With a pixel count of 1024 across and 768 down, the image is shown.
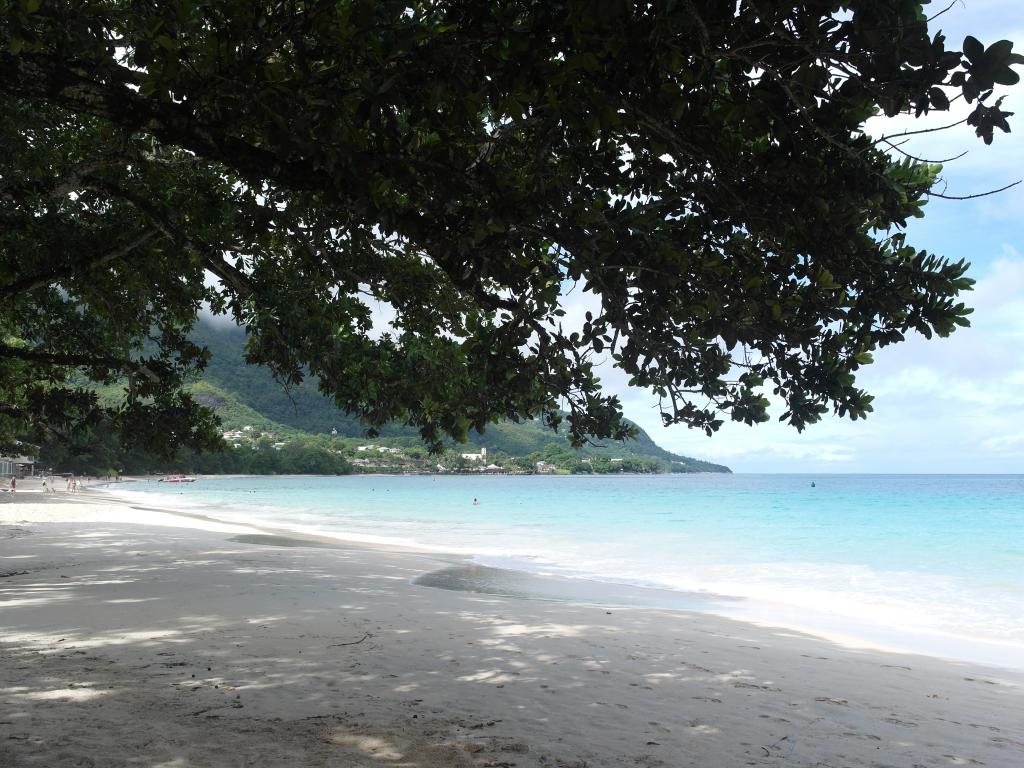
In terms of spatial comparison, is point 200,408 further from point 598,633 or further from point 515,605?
point 598,633

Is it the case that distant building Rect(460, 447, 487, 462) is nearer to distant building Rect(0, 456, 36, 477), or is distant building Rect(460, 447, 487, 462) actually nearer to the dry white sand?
distant building Rect(0, 456, 36, 477)

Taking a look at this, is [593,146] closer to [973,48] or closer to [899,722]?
[973,48]

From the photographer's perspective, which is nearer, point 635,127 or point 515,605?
point 635,127

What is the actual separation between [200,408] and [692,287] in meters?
7.64

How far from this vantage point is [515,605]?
9453 mm

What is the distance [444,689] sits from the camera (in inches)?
182

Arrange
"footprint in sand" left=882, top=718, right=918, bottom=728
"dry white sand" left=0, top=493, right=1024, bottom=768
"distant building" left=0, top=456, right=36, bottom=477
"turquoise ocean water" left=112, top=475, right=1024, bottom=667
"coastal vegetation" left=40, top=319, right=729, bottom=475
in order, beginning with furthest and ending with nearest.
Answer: "coastal vegetation" left=40, top=319, right=729, bottom=475, "distant building" left=0, top=456, right=36, bottom=477, "turquoise ocean water" left=112, top=475, right=1024, bottom=667, "footprint in sand" left=882, top=718, right=918, bottom=728, "dry white sand" left=0, top=493, right=1024, bottom=768

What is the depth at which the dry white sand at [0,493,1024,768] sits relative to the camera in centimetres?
354

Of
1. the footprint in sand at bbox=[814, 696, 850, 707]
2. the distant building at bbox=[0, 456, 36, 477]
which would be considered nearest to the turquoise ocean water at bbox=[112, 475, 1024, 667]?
the footprint in sand at bbox=[814, 696, 850, 707]

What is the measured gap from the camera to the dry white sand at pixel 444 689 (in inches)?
139

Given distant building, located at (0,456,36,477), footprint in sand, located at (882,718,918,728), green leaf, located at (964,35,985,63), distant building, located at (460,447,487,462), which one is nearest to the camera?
green leaf, located at (964,35,985,63)

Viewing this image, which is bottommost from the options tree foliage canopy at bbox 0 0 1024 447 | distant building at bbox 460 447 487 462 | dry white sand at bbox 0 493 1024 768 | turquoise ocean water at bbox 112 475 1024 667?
distant building at bbox 460 447 487 462

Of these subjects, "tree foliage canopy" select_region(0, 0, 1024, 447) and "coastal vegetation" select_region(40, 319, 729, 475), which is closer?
"tree foliage canopy" select_region(0, 0, 1024, 447)

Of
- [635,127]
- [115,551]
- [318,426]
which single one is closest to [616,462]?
[318,426]
